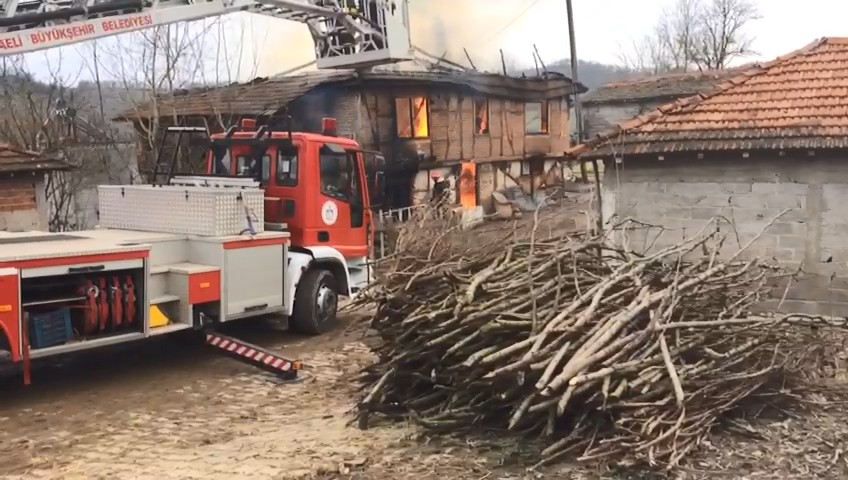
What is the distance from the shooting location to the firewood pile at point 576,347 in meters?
6.44

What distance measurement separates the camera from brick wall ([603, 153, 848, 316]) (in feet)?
38.4

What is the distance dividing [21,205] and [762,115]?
1256 centimetres

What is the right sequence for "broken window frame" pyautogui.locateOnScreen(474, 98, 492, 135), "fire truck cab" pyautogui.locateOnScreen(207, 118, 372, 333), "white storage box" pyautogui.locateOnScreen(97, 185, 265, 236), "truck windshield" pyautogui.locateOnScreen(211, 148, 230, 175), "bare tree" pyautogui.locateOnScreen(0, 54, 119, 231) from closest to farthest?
1. "white storage box" pyautogui.locateOnScreen(97, 185, 265, 236)
2. "fire truck cab" pyautogui.locateOnScreen(207, 118, 372, 333)
3. "truck windshield" pyautogui.locateOnScreen(211, 148, 230, 175)
4. "bare tree" pyautogui.locateOnScreen(0, 54, 119, 231)
5. "broken window frame" pyautogui.locateOnScreen(474, 98, 492, 135)

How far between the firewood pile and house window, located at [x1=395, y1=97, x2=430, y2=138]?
16666mm

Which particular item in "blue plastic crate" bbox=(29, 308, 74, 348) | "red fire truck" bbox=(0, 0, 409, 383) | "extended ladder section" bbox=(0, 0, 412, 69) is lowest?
"blue plastic crate" bbox=(29, 308, 74, 348)

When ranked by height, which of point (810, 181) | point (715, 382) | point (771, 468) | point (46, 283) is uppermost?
point (810, 181)

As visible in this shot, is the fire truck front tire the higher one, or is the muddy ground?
the fire truck front tire

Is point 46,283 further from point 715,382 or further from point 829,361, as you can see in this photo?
point 829,361

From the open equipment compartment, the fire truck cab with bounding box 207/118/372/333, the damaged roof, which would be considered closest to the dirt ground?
the open equipment compartment

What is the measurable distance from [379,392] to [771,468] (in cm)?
340

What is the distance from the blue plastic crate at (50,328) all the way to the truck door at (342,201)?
13.4 feet

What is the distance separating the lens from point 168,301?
30.9 feet

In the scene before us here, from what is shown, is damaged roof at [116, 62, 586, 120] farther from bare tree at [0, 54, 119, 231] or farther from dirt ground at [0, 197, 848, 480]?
dirt ground at [0, 197, 848, 480]

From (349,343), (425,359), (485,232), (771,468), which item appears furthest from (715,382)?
(349,343)
